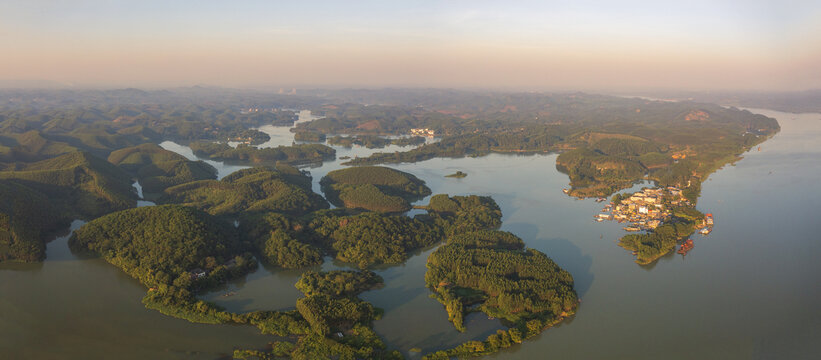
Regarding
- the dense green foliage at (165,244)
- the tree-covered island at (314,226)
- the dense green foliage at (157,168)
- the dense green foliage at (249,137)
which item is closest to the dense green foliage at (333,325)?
the tree-covered island at (314,226)

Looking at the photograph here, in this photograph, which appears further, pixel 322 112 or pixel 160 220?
pixel 322 112

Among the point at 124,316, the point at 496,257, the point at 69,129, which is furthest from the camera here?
the point at 69,129

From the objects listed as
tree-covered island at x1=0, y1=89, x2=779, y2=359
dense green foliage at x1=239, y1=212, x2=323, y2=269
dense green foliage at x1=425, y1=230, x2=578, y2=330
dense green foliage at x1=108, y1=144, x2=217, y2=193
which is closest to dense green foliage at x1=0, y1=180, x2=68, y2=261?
tree-covered island at x1=0, y1=89, x2=779, y2=359

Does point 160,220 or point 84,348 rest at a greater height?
point 160,220

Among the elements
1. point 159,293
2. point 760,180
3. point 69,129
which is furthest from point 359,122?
point 159,293

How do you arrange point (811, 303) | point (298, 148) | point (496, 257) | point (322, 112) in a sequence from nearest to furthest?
point (811, 303)
point (496, 257)
point (298, 148)
point (322, 112)

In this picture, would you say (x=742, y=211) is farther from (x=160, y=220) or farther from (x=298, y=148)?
(x=298, y=148)
